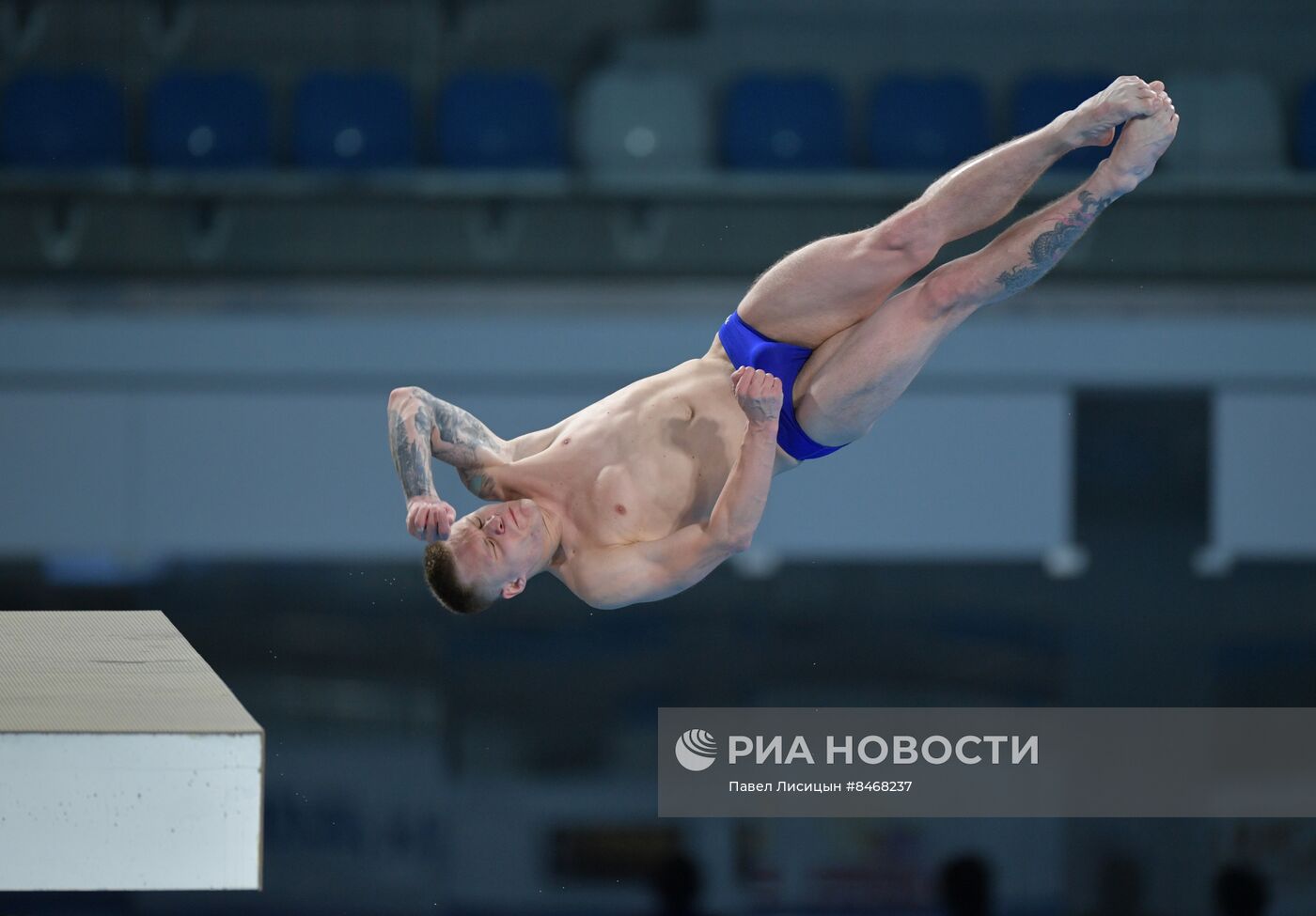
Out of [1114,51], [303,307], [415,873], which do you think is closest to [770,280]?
[415,873]

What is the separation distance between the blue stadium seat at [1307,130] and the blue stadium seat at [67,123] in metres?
5.70

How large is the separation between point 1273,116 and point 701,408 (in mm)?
4647

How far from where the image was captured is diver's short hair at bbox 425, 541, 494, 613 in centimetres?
338

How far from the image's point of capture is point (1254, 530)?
6.50m

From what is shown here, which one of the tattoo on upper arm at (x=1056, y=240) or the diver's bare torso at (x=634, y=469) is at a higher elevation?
the tattoo on upper arm at (x=1056, y=240)

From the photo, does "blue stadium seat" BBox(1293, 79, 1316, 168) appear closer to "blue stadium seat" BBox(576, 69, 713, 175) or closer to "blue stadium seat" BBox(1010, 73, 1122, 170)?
"blue stadium seat" BBox(1010, 73, 1122, 170)

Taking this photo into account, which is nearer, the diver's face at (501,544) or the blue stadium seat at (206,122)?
the diver's face at (501,544)

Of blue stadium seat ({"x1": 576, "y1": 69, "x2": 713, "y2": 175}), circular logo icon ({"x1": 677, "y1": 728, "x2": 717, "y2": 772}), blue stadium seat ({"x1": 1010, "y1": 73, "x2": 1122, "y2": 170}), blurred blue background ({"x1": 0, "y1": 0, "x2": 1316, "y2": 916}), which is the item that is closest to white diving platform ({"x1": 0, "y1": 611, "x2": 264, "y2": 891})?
blurred blue background ({"x1": 0, "y1": 0, "x2": 1316, "y2": 916})

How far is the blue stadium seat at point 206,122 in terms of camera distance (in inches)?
281

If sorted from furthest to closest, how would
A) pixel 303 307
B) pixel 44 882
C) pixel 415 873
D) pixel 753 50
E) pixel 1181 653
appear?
pixel 753 50 → pixel 303 307 → pixel 1181 653 → pixel 415 873 → pixel 44 882

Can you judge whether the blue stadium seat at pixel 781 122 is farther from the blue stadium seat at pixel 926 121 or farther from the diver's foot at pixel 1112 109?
the diver's foot at pixel 1112 109

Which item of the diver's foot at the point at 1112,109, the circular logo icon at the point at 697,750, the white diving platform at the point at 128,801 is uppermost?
the diver's foot at the point at 1112,109

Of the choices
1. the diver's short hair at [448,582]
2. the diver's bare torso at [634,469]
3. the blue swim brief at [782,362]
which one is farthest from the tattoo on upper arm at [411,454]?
the blue swim brief at [782,362]

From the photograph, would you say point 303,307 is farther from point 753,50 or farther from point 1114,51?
point 1114,51
